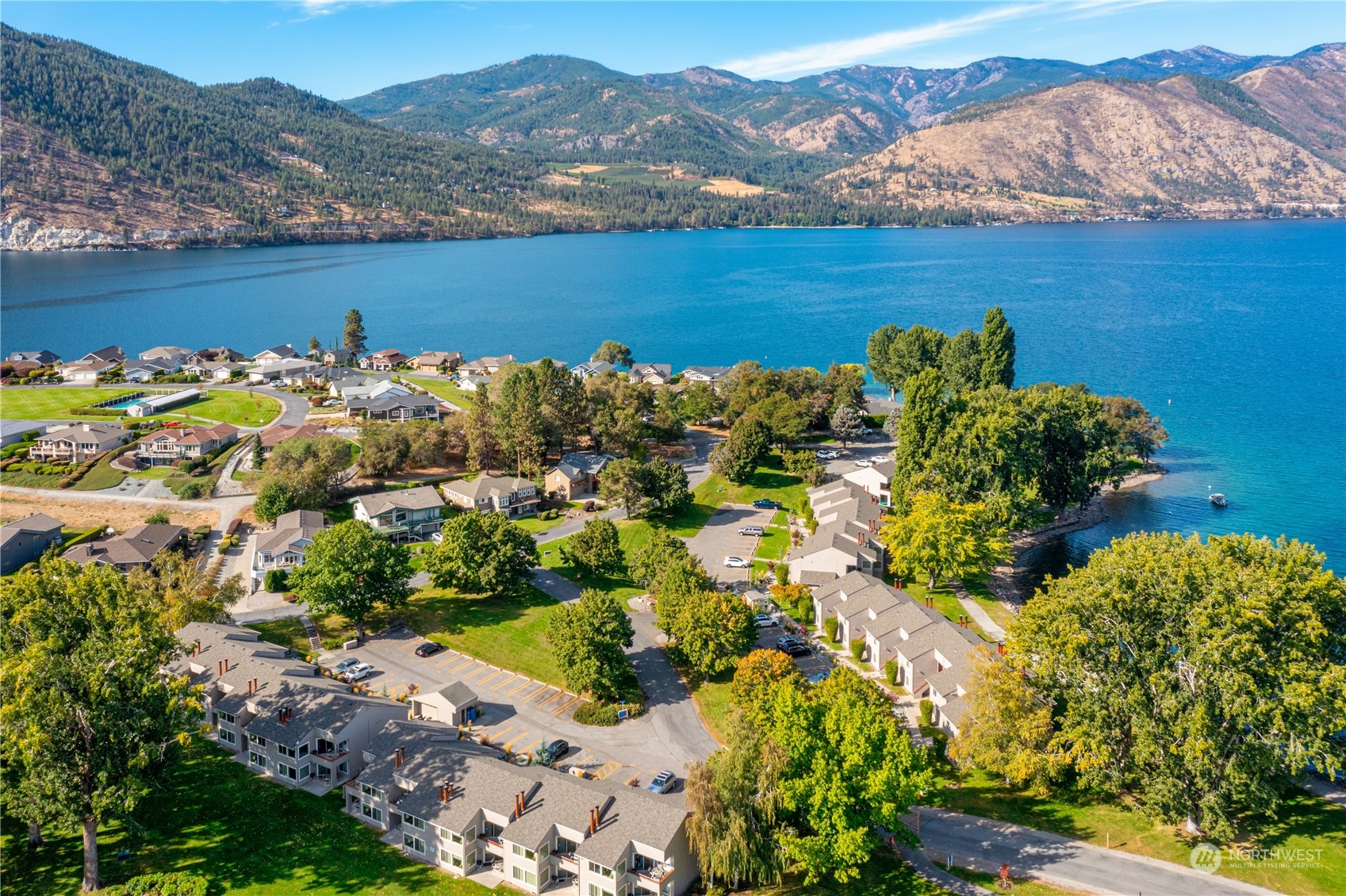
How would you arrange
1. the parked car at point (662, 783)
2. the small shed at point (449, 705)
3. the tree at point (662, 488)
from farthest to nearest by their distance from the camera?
the tree at point (662, 488), the small shed at point (449, 705), the parked car at point (662, 783)

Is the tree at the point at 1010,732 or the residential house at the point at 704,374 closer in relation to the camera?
the tree at the point at 1010,732

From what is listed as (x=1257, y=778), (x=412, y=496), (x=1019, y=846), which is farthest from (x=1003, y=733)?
(x=412, y=496)

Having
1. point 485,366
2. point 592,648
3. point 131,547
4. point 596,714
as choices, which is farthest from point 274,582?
point 485,366

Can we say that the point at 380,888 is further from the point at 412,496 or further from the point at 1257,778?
the point at 412,496

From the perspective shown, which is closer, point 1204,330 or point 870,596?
point 870,596

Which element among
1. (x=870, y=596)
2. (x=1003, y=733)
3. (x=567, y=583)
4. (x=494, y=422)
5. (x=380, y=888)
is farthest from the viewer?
(x=494, y=422)

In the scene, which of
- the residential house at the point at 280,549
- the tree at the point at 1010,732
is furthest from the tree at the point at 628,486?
the tree at the point at 1010,732

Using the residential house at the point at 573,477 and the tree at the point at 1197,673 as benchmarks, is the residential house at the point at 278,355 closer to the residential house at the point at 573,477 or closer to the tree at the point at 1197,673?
the residential house at the point at 573,477
